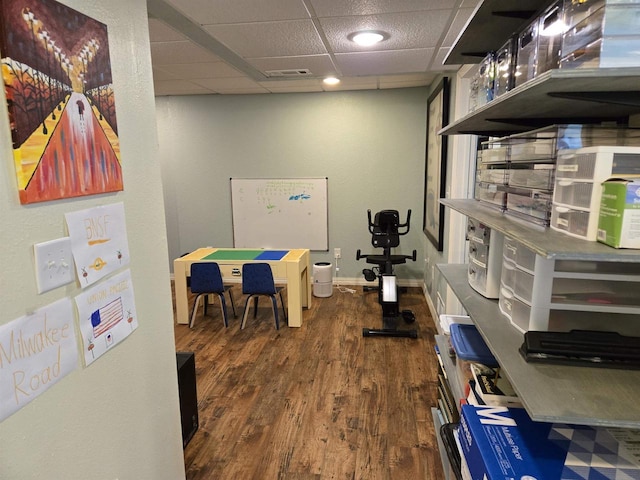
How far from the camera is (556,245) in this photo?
3.10ft

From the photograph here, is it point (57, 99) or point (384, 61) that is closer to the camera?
point (57, 99)

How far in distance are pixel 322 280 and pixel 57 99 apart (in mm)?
4038

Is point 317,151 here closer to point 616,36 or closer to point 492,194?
point 492,194

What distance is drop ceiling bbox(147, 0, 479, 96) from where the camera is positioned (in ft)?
7.31

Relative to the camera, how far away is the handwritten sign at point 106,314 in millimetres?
1193

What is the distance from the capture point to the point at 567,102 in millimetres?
1144

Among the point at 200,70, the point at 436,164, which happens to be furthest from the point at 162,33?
the point at 436,164

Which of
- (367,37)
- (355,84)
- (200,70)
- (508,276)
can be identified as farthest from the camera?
(355,84)

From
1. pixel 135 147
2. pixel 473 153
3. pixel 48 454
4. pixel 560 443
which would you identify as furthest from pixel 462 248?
pixel 48 454

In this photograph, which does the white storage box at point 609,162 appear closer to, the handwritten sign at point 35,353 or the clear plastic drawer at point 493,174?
the clear plastic drawer at point 493,174

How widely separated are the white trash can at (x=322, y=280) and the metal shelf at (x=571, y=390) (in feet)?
12.1

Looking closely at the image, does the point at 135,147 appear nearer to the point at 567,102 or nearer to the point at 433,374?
the point at 567,102

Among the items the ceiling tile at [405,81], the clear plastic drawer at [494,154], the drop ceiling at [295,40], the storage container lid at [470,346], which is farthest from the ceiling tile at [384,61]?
the storage container lid at [470,346]

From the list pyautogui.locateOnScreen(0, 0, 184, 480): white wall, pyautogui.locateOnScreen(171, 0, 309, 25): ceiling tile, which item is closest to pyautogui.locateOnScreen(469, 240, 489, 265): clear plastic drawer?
pyautogui.locateOnScreen(0, 0, 184, 480): white wall
